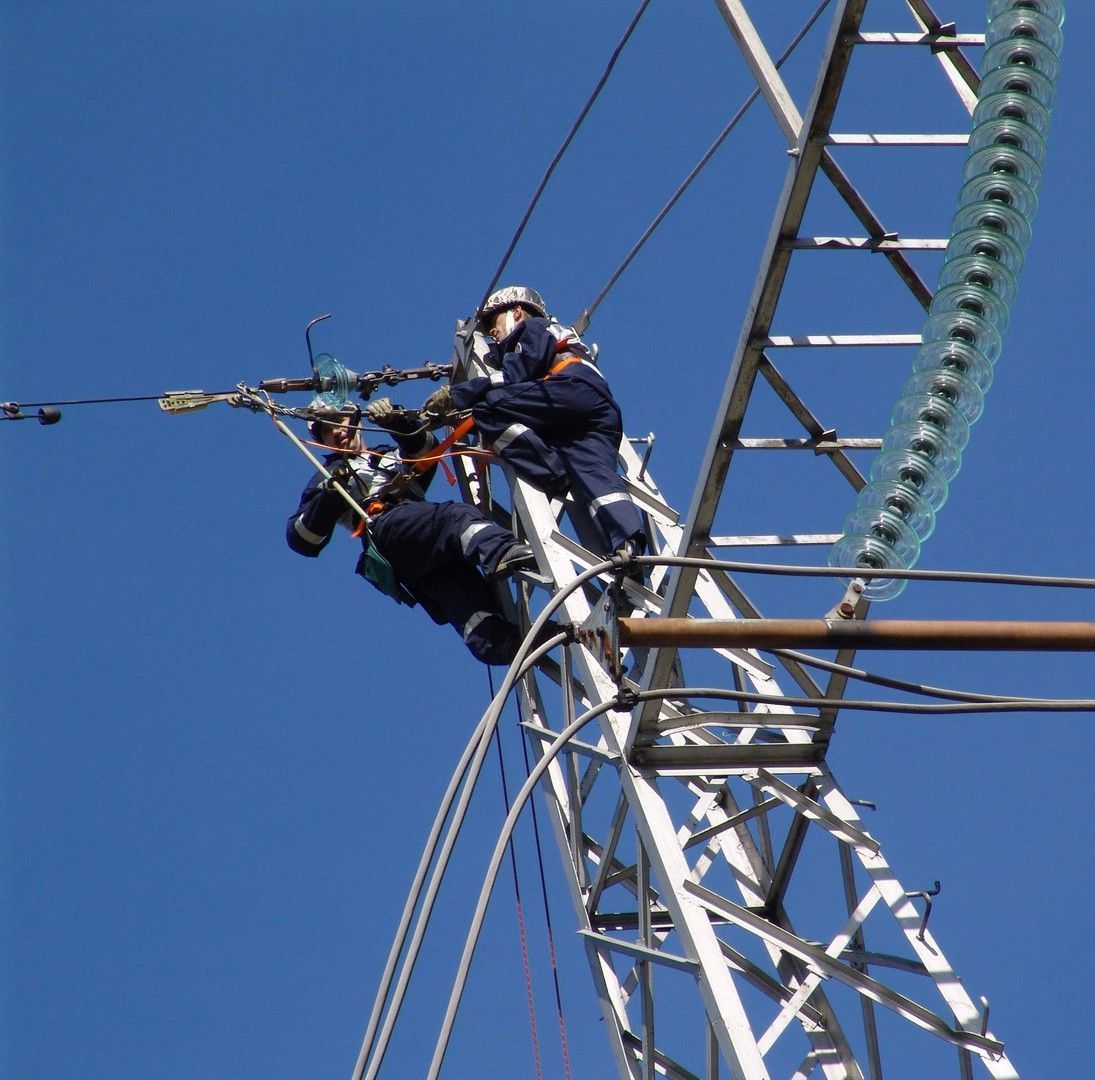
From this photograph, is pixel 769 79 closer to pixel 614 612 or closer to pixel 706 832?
pixel 614 612

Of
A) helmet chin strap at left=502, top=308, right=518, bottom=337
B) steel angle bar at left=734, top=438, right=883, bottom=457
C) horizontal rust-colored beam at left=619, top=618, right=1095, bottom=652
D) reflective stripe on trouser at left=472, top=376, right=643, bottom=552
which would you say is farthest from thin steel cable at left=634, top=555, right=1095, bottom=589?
helmet chin strap at left=502, top=308, right=518, bottom=337

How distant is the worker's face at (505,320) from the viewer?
38.6 feet

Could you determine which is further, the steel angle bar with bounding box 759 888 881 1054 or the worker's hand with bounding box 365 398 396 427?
the worker's hand with bounding box 365 398 396 427

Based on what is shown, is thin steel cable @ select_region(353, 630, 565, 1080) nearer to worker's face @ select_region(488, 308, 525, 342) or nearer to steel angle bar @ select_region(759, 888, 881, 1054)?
steel angle bar @ select_region(759, 888, 881, 1054)

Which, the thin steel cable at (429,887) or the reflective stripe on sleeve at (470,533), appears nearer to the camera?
the thin steel cable at (429,887)

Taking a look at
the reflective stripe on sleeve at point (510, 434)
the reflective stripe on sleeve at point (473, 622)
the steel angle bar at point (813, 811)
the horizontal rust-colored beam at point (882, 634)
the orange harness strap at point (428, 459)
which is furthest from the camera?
the orange harness strap at point (428, 459)

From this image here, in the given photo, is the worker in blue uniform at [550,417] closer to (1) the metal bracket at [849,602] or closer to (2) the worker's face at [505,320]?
(2) the worker's face at [505,320]

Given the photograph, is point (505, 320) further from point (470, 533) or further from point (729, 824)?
point (729, 824)

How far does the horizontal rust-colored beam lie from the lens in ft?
21.7

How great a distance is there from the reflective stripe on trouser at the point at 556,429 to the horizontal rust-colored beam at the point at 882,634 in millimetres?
3587

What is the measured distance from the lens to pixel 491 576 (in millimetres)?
10664

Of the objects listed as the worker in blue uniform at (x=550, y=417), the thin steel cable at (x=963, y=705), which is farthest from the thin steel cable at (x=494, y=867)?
the worker in blue uniform at (x=550, y=417)

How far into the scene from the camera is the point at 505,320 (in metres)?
11.8

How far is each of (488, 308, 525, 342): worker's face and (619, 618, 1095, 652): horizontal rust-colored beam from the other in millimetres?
5347
